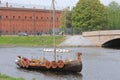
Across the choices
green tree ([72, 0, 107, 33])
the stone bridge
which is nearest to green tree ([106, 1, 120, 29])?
green tree ([72, 0, 107, 33])

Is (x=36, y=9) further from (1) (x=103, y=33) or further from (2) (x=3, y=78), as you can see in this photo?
(2) (x=3, y=78)

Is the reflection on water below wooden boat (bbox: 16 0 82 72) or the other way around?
below

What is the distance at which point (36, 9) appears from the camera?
15112 centimetres

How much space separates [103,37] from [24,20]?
1849 inches

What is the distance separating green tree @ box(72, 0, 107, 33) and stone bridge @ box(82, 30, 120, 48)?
32.0 feet

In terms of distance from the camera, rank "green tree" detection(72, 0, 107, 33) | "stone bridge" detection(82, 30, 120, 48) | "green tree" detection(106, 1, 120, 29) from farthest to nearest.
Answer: "green tree" detection(106, 1, 120, 29) < "green tree" detection(72, 0, 107, 33) < "stone bridge" detection(82, 30, 120, 48)

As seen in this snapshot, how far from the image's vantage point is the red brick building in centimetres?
14188

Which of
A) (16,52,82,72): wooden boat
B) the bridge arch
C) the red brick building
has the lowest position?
the bridge arch

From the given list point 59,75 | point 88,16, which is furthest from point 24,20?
point 59,75

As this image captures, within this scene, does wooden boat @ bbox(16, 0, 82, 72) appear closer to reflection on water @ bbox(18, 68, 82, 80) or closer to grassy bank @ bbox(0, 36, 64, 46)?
reflection on water @ bbox(18, 68, 82, 80)

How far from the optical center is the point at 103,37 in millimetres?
106375

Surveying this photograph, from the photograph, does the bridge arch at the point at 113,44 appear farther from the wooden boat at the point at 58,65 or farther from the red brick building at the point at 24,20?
the wooden boat at the point at 58,65

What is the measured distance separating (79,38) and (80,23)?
434 inches

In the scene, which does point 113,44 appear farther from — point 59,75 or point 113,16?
point 59,75
